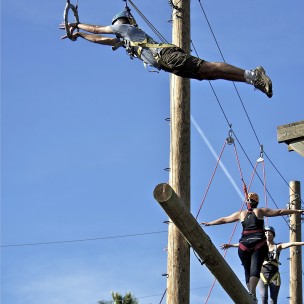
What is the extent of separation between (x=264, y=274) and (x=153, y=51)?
15.1 feet

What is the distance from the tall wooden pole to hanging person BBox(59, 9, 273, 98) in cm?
137

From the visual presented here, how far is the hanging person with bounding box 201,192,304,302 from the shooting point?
10.6 meters

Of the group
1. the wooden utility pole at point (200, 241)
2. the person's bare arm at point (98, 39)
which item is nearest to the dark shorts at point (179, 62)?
the person's bare arm at point (98, 39)

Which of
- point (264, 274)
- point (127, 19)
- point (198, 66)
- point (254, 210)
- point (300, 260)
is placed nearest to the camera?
point (198, 66)

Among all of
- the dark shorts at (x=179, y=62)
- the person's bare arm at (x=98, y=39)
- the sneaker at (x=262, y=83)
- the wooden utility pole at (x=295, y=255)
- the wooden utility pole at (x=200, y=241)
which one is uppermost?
the wooden utility pole at (x=295, y=255)

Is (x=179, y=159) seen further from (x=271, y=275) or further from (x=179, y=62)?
(x=271, y=275)

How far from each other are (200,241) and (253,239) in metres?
3.02

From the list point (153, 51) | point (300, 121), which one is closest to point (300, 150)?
point (300, 121)

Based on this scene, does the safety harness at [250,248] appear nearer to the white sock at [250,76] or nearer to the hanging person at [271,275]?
the hanging person at [271,275]

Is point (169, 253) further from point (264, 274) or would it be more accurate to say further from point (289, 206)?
point (289, 206)

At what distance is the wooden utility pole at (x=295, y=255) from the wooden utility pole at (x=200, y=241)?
7956 mm

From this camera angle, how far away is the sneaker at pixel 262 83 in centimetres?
793

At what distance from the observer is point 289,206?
1683cm

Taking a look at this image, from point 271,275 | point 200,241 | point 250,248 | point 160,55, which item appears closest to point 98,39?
point 160,55
